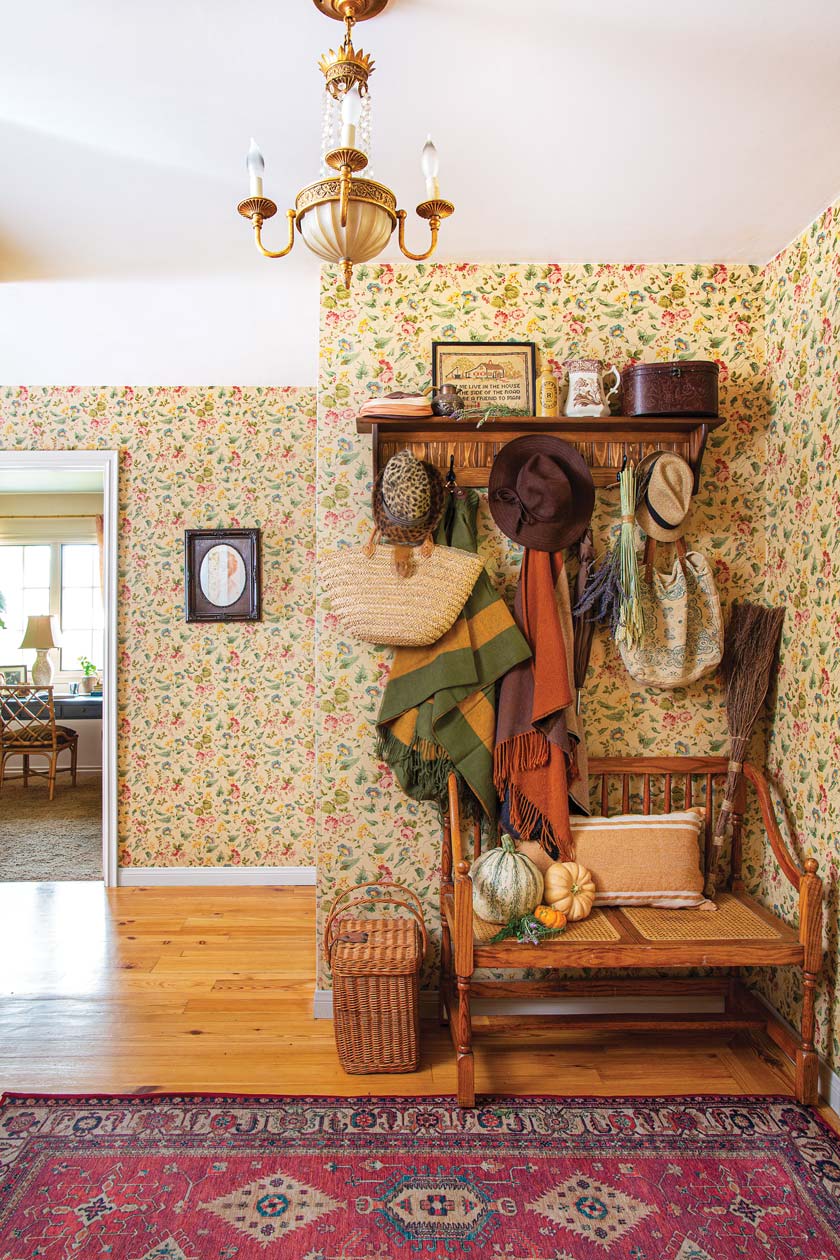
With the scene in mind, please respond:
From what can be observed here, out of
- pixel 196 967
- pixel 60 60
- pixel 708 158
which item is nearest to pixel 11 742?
pixel 196 967

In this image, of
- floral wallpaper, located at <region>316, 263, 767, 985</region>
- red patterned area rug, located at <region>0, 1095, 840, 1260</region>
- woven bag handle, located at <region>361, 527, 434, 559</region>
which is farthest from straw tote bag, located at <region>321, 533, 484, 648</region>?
red patterned area rug, located at <region>0, 1095, 840, 1260</region>

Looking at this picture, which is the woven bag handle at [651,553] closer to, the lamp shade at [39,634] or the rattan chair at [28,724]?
the rattan chair at [28,724]

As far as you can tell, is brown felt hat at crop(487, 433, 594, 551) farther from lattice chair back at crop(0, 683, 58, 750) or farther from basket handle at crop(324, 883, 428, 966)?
lattice chair back at crop(0, 683, 58, 750)

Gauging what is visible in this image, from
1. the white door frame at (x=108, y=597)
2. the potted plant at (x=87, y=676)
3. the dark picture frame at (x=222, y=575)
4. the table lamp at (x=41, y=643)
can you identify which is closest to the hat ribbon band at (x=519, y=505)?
the dark picture frame at (x=222, y=575)

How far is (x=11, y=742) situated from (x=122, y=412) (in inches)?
123

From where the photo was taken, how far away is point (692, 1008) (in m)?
2.83

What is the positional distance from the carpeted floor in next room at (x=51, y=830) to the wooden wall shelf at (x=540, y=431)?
299 cm

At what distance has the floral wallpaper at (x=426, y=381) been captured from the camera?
281 cm

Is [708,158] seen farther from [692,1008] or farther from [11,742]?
[11,742]

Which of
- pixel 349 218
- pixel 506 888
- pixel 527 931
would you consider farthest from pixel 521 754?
pixel 349 218

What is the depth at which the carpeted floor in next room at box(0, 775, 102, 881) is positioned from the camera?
452 cm

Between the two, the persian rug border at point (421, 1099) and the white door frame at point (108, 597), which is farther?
A: the white door frame at point (108, 597)

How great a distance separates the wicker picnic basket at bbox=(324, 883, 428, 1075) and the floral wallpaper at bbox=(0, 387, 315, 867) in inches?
71.1

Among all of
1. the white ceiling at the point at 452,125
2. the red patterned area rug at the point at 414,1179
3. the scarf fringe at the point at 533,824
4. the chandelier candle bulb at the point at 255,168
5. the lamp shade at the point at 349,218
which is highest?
the white ceiling at the point at 452,125
